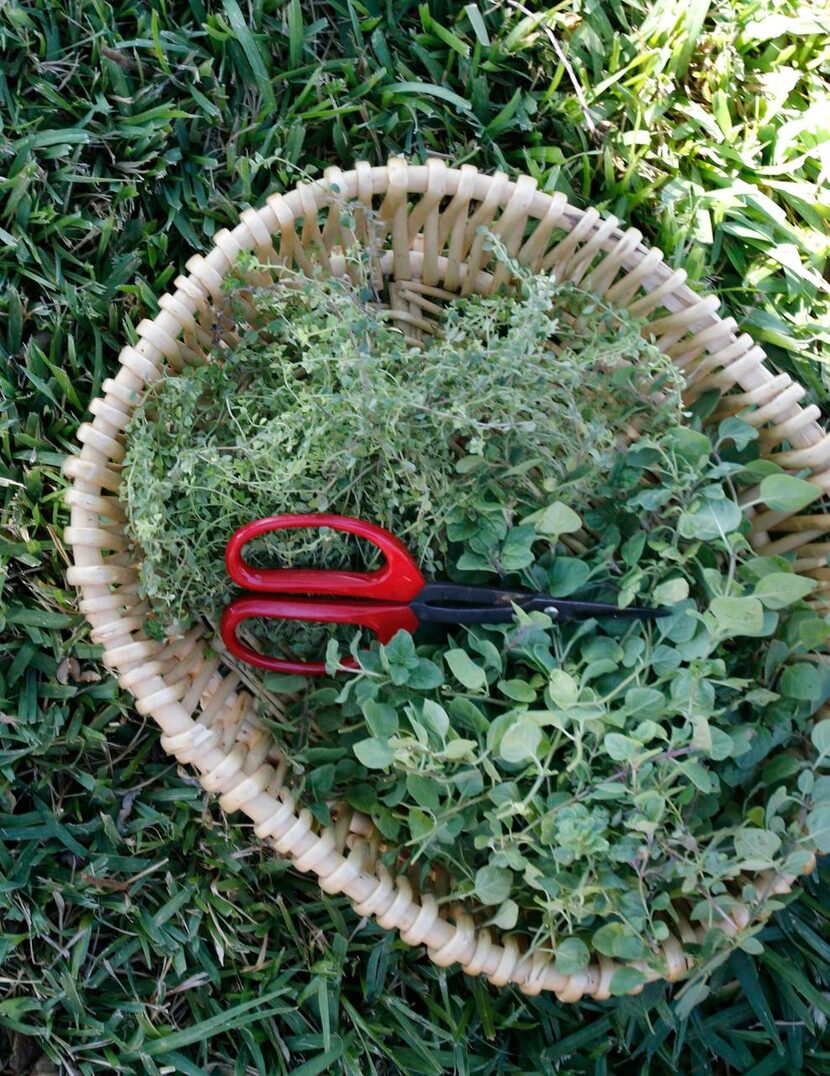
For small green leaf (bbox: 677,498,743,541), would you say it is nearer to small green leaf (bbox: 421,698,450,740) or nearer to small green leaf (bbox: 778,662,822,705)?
small green leaf (bbox: 778,662,822,705)

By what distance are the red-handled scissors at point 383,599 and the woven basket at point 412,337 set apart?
13 centimetres

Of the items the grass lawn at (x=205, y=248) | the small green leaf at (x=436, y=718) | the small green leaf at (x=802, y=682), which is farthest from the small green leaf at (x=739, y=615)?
the grass lawn at (x=205, y=248)

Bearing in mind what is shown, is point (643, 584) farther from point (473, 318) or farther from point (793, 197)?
point (793, 197)

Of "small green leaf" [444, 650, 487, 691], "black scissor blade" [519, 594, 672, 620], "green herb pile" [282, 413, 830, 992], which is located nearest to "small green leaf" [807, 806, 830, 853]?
"green herb pile" [282, 413, 830, 992]

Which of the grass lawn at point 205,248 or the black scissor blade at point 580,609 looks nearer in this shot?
the black scissor blade at point 580,609

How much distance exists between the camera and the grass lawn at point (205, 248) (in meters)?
1.34

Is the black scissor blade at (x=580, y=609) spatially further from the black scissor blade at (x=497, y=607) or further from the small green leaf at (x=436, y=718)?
the small green leaf at (x=436, y=718)

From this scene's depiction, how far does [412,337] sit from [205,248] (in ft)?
1.03

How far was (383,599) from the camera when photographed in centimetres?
121

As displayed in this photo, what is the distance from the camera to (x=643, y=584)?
1.23 metres

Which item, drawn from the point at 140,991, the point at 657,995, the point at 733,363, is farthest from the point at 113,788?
the point at 733,363

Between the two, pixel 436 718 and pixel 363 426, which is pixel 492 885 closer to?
pixel 436 718

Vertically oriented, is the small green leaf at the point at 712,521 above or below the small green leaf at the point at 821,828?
above

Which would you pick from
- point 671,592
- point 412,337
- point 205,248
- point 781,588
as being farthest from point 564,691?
point 205,248
